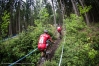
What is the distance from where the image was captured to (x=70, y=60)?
664cm

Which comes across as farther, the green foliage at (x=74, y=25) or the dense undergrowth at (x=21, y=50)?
the green foliage at (x=74, y=25)

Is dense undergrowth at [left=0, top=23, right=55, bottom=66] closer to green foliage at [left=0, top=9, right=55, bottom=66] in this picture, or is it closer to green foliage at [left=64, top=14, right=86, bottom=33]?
green foliage at [left=0, top=9, right=55, bottom=66]

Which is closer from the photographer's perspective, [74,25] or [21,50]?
[21,50]

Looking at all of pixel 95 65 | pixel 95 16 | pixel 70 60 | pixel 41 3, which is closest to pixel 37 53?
pixel 70 60

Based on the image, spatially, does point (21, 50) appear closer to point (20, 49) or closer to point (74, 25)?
point (20, 49)

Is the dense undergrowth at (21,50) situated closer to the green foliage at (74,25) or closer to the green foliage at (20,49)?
the green foliage at (20,49)

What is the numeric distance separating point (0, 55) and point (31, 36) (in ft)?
10.1

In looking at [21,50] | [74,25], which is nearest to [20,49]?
[21,50]

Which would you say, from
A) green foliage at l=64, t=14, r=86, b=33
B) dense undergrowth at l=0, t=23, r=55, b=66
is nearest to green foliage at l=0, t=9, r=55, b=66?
dense undergrowth at l=0, t=23, r=55, b=66

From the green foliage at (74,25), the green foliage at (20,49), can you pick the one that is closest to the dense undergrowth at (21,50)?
the green foliage at (20,49)

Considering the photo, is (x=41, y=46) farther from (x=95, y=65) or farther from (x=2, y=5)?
(x=2, y=5)

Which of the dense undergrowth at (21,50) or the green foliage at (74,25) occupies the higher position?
the green foliage at (74,25)

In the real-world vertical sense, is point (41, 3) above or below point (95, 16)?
above

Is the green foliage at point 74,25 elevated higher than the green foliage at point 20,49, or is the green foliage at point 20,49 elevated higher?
the green foliage at point 74,25
